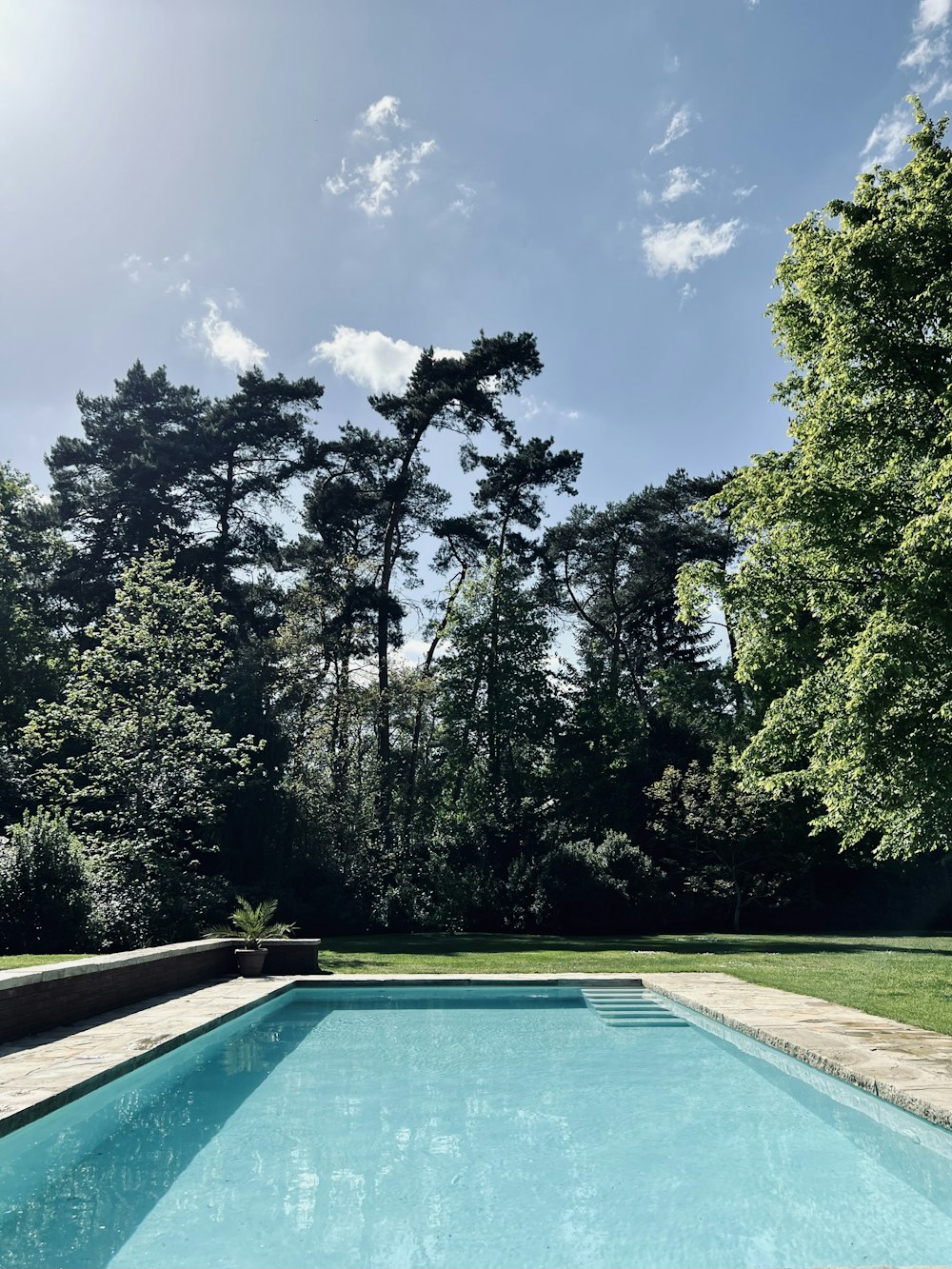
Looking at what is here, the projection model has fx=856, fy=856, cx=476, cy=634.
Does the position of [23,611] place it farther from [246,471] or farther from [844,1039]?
[844,1039]

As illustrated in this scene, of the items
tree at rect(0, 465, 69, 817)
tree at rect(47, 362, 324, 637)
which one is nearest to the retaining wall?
tree at rect(0, 465, 69, 817)

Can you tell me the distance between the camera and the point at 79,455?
103ft

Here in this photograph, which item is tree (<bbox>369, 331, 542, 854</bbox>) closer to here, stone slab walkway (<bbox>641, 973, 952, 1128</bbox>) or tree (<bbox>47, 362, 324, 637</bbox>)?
tree (<bbox>47, 362, 324, 637</bbox>)

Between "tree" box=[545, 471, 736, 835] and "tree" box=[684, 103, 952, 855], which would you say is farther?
"tree" box=[545, 471, 736, 835]

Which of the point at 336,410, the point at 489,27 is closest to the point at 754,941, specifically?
the point at 489,27

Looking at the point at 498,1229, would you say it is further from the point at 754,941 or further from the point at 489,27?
the point at 754,941

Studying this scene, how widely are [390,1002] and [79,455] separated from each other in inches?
1039

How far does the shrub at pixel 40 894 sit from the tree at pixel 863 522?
409 inches

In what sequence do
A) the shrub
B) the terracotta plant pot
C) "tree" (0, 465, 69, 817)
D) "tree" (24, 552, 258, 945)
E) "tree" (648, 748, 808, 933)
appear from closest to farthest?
the shrub
the terracotta plant pot
"tree" (24, 552, 258, 945)
"tree" (0, 465, 69, 817)
"tree" (648, 748, 808, 933)

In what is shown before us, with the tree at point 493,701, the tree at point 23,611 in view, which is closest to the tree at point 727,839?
the tree at point 493,701

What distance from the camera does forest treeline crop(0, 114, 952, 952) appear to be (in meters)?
12.0

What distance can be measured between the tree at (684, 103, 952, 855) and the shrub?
34.1 feet

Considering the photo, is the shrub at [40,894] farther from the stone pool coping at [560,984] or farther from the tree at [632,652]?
the tree at [632,652]

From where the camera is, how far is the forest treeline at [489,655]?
1197 centimetres
